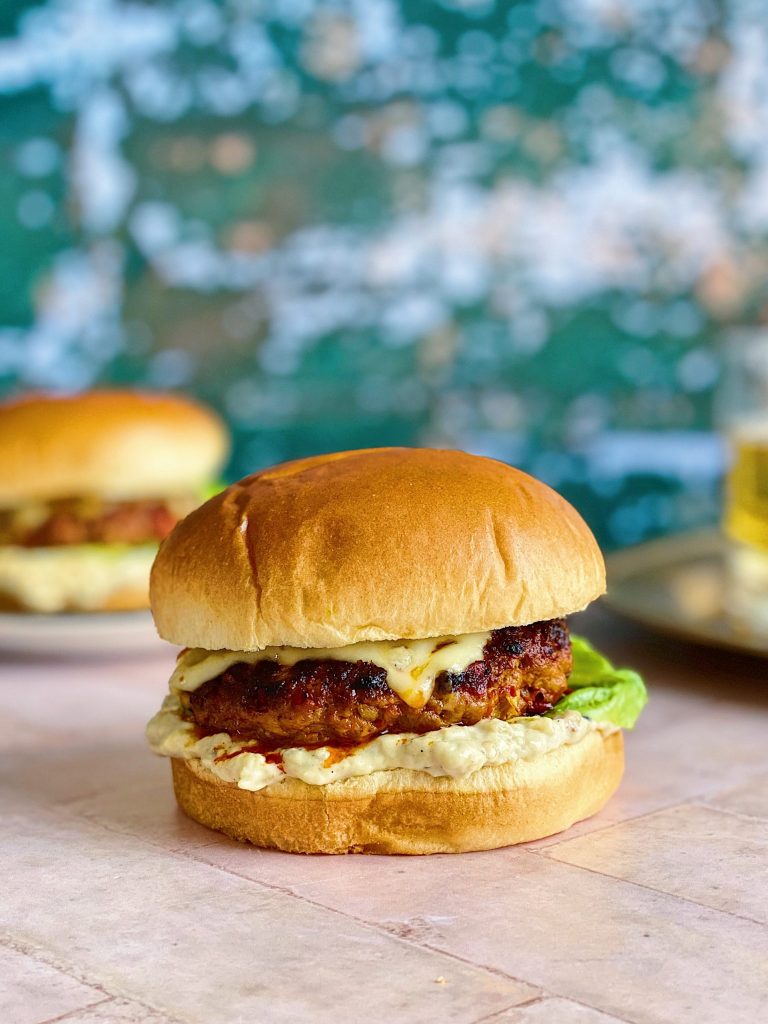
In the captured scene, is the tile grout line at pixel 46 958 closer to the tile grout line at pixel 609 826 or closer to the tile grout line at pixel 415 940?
the tile grout line at pixel 415 940

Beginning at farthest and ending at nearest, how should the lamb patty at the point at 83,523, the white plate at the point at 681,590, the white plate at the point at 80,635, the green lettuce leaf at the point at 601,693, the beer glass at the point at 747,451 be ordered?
1. the lamb patty at the point at 83,523
2. the beer glass at the point at 747,451
3. the white plate at the point at 80,635
4. the white plate at the point at 681,590
5. the green lettuce leaf at the point at 601,693

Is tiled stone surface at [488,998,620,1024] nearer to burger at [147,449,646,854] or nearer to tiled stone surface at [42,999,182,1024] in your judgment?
tiled stone surface at [42,999,182,1024]

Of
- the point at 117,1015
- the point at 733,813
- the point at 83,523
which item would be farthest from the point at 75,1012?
the point at 83,523

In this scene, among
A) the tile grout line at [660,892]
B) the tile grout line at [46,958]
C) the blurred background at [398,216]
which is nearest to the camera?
the tile grout line at [46,958]

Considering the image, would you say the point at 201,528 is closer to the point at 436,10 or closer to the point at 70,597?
the point at 70,597

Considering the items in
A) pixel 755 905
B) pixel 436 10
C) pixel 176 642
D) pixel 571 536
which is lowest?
pixel 755 905

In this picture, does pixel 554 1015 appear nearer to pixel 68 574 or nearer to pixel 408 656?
pixel 408 656

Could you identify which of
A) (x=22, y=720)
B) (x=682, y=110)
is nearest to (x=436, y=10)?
(x=682, y=110)

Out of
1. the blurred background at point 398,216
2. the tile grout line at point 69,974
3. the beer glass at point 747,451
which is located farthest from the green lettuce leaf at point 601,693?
the blurred background at point 398,216
